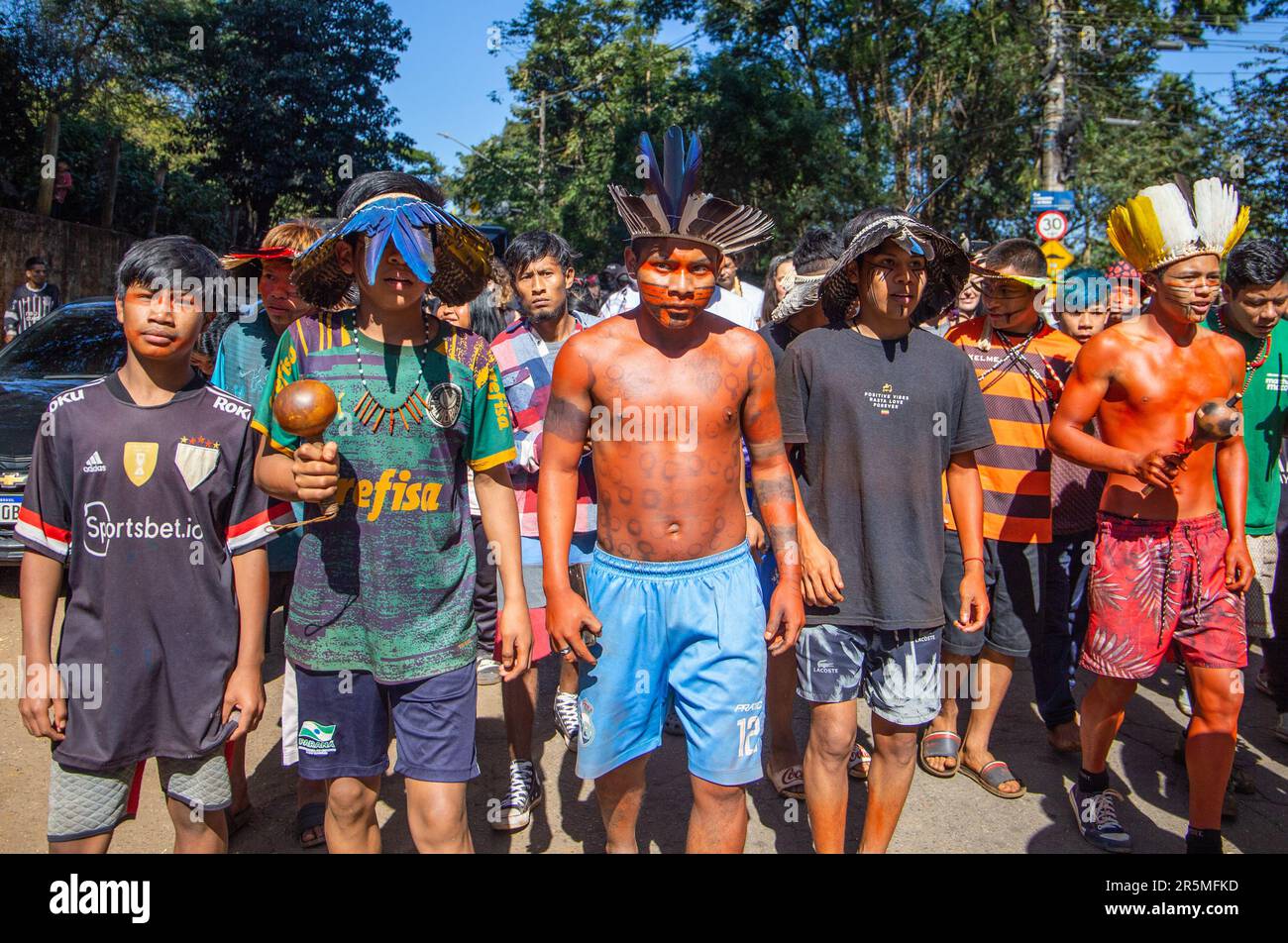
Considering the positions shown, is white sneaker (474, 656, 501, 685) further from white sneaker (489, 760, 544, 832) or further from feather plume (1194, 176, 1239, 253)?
feather plume (1194, 176, 1239, 253)

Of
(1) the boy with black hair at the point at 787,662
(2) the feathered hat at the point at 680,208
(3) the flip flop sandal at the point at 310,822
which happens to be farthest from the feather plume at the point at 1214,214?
(3) the flip flop sandal at the point at 310,822

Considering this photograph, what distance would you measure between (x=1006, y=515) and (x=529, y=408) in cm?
229

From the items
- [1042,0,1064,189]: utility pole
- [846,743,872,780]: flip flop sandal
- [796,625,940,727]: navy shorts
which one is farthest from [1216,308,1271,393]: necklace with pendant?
[1042,0,1064,189]: utility pole

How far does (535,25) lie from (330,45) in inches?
480

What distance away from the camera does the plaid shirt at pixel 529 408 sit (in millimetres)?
4203

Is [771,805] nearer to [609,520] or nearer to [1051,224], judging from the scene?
[609,520]

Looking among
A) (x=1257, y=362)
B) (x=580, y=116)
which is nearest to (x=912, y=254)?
(x=1257, y=362)

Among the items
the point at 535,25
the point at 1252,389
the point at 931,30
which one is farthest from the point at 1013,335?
the point at 535,25

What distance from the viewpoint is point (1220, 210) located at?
11.7ft

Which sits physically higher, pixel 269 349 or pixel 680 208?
pixel 680 208

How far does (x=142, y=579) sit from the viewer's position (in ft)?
8.48

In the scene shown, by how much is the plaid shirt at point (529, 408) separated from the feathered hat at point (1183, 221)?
7.78ft

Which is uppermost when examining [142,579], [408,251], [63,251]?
[63,251]

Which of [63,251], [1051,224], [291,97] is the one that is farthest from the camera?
[291,97]
